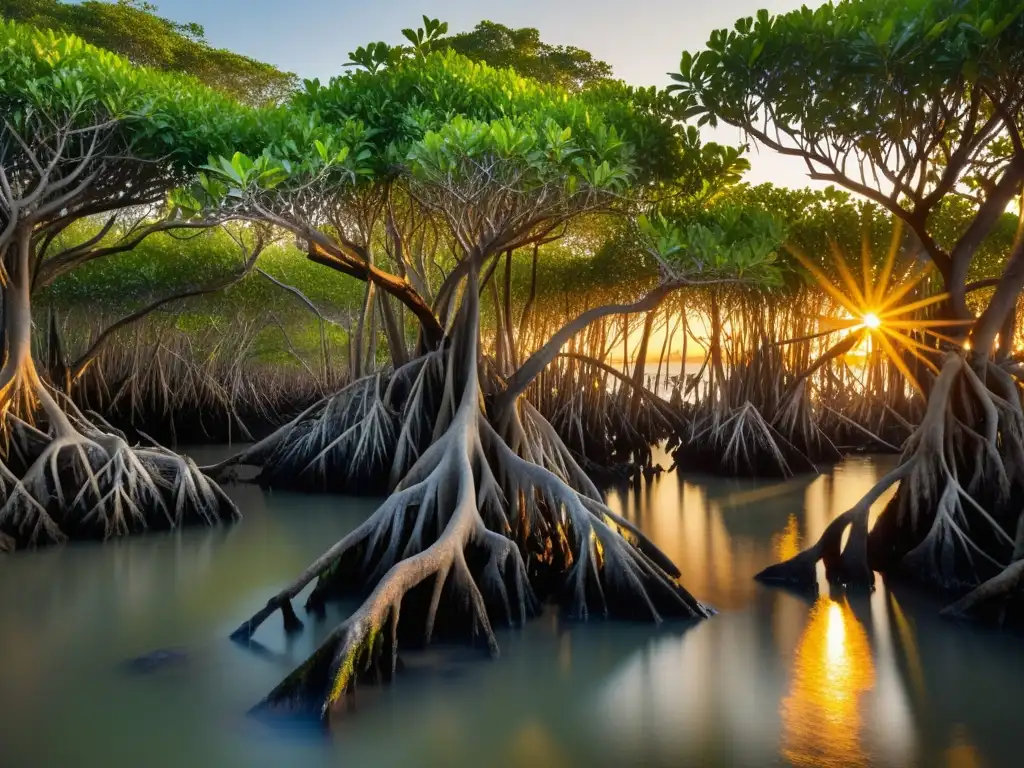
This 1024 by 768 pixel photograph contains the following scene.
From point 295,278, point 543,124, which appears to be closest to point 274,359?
point 295,278

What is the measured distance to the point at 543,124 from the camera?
7.40 metres

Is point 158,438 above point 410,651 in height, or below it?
above

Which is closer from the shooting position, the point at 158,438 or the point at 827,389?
the point at 827,389

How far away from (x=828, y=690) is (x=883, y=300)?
8112mm

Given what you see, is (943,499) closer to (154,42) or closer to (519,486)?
(519,486)

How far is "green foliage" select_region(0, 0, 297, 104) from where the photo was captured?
658 inches

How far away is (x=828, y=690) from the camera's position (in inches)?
187

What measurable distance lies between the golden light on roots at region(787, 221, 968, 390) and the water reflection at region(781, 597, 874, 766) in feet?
9.94

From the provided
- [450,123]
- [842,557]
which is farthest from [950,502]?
[450,123]

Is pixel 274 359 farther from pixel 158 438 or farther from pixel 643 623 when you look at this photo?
pixel 643 623

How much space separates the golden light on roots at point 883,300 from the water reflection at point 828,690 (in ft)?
9.94

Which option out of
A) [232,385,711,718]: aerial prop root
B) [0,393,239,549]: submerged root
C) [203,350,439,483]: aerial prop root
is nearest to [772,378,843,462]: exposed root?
[203,350,439,483]: aerial prop root

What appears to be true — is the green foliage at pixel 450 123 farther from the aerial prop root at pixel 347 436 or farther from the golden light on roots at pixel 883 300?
the aerial prop root at pixel 347 436

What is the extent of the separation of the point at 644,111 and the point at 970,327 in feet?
11.9
